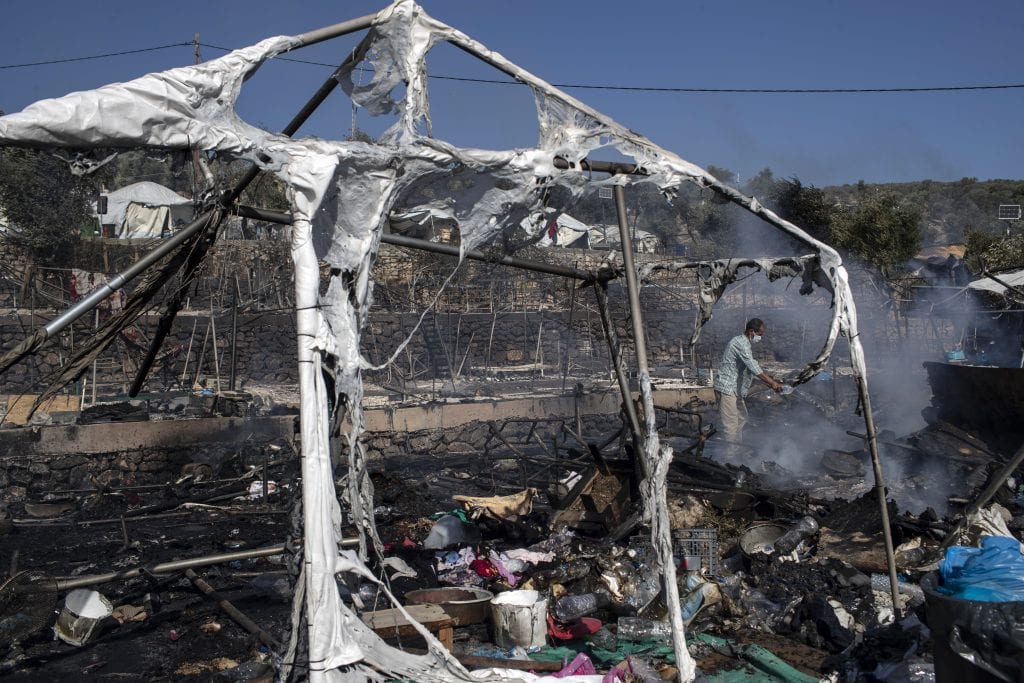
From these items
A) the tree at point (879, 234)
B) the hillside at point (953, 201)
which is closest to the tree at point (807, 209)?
the tree at point (879, 234)

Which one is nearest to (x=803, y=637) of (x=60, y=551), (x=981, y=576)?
(x=981, y=576)

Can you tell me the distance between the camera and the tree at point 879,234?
25.8 metres

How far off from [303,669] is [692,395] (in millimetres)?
14988

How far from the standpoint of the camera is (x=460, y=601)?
565cm

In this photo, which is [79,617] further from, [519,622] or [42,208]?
[42,208]

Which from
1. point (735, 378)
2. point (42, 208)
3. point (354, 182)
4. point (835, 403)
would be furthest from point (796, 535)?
point (42, 208)

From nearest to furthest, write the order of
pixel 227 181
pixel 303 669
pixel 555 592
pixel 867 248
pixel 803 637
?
pixel 303 669 → pixel 227 181 → pixel 803 637 → pixel 555 592 → pixel 867 248

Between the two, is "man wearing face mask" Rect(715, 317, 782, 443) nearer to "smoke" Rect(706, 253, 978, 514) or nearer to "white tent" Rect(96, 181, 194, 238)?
"smoke" Rect(706, 253, 978, 514)

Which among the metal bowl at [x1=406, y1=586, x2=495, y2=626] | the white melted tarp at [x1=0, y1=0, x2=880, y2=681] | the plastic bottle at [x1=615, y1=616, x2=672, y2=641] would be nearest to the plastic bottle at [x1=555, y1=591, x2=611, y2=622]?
the plastic bottle at [x1=615, y1=616, x2=672, y2=641]

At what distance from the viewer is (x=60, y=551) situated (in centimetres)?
806

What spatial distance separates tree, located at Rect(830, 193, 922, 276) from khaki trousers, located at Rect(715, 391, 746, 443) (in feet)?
54.6

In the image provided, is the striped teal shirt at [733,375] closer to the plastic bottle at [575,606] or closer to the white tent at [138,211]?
the plastic bottle at [575,606]

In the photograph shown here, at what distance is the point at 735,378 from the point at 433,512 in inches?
172

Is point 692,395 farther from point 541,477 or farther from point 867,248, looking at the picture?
point 867,248
